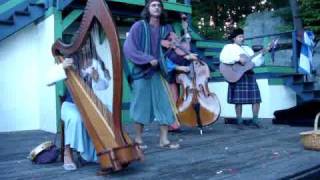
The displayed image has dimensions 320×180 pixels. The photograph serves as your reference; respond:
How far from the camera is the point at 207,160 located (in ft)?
15.0

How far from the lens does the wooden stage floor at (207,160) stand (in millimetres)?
3957

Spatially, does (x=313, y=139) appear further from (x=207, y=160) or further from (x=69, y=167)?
(x=69, y=167)

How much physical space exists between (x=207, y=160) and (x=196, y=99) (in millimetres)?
1944

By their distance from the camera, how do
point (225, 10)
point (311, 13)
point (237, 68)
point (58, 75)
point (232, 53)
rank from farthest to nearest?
point (225, 10) → point (311, 13) → point (237, 68) → point (232, 53) → point (58, 75)

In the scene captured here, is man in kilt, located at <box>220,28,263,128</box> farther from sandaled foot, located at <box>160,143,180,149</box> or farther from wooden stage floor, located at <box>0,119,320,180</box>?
sandaled foot, located at <box>160,143,180,149</box>

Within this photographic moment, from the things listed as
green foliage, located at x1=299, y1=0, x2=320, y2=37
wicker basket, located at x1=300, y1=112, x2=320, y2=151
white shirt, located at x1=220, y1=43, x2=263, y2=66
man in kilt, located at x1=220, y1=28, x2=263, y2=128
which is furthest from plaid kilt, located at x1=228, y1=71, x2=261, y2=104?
green foliage, located at x1=299, y1=0, x2=320, y2=37

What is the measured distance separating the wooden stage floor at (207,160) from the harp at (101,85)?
0.29 metres

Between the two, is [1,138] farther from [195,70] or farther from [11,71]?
[195,70]

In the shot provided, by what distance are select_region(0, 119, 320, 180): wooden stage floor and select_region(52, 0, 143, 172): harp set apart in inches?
11.4

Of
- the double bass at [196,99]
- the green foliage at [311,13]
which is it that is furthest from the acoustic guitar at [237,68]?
the green foliage at [311,13]

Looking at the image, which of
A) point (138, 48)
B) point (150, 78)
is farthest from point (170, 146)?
point (138, 48)

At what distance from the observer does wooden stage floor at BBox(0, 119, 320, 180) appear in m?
3.96

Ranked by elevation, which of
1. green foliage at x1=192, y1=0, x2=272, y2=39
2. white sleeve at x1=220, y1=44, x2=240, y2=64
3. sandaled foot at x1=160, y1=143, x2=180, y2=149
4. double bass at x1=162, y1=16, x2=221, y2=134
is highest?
green foliage at x1=192, y1=0, x2=272, y2=39

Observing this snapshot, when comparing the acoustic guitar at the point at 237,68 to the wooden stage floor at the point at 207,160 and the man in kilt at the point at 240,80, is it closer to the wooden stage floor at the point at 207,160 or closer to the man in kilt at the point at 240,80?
the man in kilt at the point at 240,80
